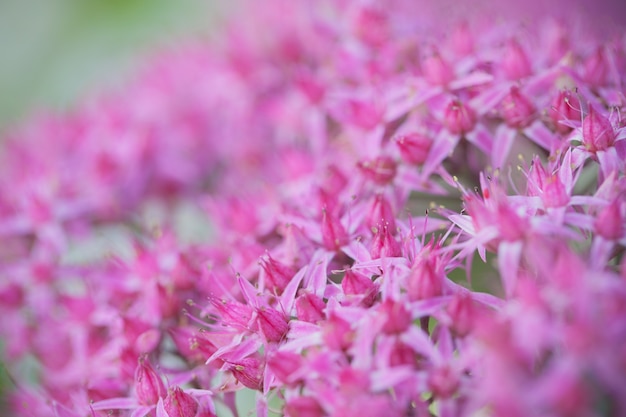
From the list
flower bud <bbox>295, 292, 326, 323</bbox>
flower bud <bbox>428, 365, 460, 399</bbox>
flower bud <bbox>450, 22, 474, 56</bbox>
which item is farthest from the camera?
flower bud <bbox>450, 22, 474, 56</bbox>

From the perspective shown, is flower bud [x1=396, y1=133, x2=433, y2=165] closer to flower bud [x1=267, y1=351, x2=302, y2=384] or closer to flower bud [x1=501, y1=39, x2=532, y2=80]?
flower bud [x1=501, y1=39, x2=532, y2=80]

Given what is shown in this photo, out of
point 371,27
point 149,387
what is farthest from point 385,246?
point 371,27

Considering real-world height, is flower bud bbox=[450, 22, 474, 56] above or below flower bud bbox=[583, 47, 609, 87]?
above

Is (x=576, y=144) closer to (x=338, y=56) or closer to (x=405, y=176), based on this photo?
(x=405, y=176)

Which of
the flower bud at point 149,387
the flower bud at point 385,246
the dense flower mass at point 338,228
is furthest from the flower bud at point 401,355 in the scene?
the flower bud at point 149,387

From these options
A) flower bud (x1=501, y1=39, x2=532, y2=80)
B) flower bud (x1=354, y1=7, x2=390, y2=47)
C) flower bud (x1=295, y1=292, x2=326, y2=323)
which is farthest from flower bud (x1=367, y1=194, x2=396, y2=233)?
flower bud (x1=354, y1=7, x2=390, y2=47)

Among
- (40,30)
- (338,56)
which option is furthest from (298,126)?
(40,30)
